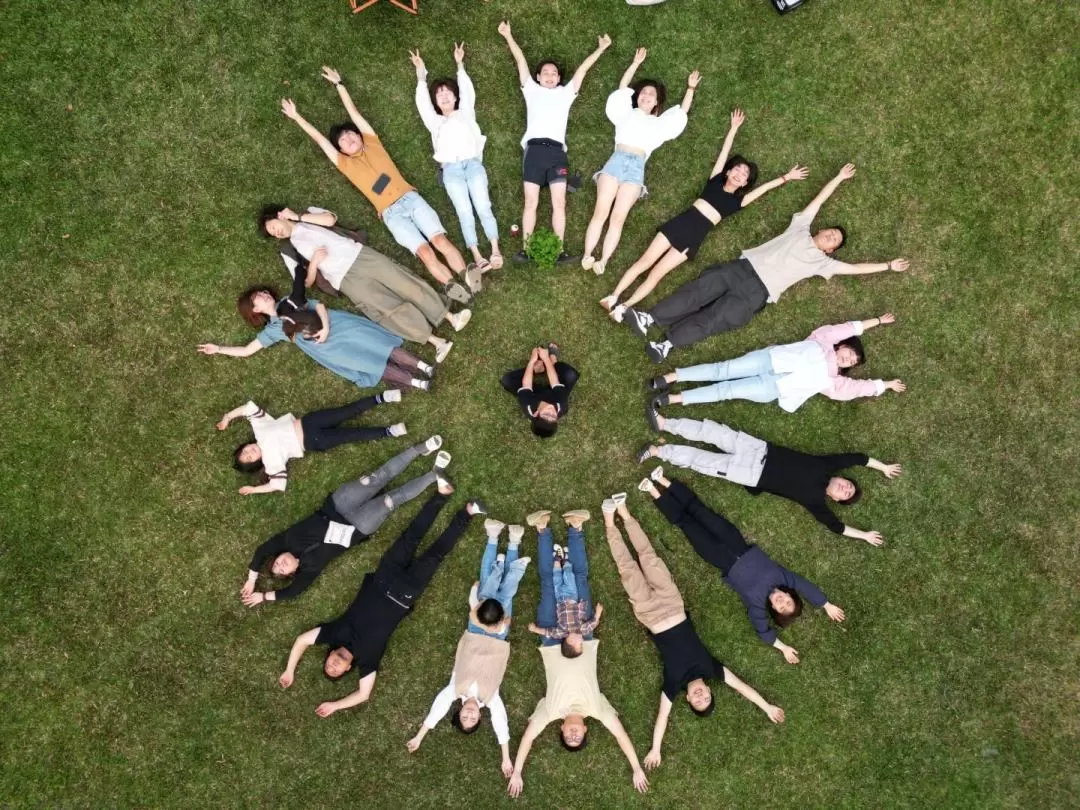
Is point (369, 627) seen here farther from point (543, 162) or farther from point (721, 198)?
point (721, 198)

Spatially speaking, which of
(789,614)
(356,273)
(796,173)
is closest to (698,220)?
(796,173)

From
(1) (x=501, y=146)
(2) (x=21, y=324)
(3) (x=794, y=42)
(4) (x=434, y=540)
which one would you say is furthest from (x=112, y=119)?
(3) (x=794, y=42)

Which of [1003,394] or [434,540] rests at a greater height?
[1003,394]

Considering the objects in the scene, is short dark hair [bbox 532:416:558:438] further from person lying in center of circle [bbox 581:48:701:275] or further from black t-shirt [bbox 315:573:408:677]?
black t-shirt [bbox 315:573:408:677]

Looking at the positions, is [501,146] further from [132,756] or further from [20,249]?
[132,756]

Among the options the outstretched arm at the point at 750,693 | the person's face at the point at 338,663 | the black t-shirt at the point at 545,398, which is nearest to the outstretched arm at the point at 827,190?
the black t-shirt at the point at 545,398

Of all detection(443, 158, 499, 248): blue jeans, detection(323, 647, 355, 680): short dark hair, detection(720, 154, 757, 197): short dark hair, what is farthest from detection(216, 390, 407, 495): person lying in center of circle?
detection(720, 154, 757, 197): short dark hair
